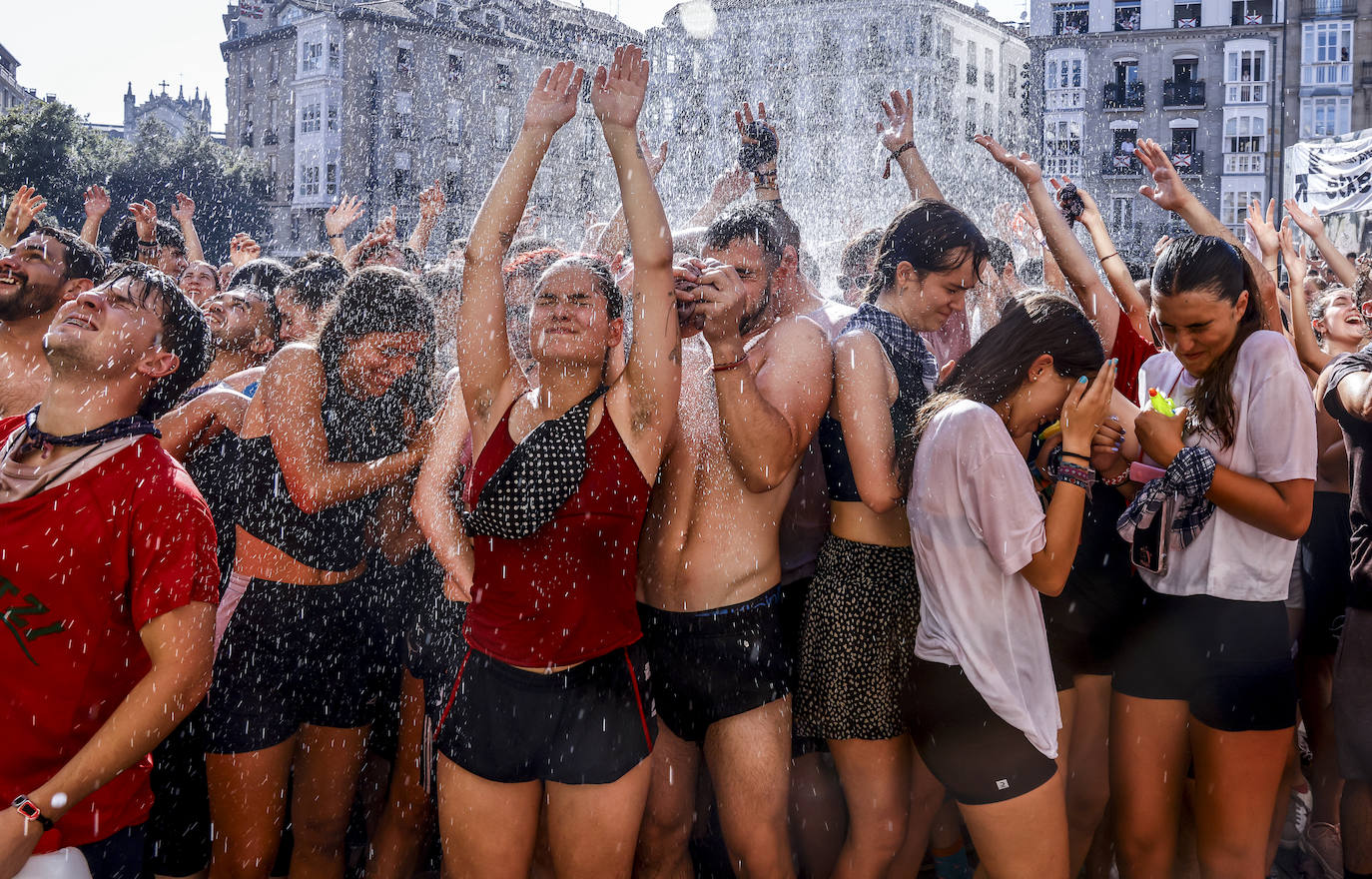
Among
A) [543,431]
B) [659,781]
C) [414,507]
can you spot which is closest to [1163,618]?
[659,781]

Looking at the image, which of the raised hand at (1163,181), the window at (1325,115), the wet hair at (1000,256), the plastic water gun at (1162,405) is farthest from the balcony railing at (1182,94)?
the plastic water gun at (1162,405)

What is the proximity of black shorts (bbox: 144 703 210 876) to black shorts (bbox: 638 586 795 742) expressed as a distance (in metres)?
1.55

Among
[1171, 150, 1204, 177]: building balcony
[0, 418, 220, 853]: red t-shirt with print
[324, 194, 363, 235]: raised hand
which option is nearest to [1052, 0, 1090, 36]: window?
[1171, 150, 1204, 177]: building balcony

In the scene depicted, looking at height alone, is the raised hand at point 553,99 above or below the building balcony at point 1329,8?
below

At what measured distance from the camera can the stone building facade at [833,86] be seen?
5003cm

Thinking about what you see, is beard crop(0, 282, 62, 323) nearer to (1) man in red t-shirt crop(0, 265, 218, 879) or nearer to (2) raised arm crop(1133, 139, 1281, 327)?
(1) man in red t-shirt crop(0, 265, 218, 879)

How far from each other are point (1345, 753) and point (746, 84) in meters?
53.6

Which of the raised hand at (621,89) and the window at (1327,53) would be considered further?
the window at (1327,53)

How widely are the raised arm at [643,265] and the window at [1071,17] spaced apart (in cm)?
4827

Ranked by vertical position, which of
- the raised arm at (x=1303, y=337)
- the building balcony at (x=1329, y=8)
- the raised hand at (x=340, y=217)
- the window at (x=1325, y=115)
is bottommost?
the raised arm at (x=1303, y=337)

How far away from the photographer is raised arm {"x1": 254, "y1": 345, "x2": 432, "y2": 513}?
10.5 feet

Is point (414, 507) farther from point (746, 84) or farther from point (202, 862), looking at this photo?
point (746, 84)

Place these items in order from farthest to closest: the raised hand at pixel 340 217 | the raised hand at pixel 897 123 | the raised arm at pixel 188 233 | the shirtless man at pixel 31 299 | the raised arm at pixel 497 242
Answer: the raised arm at pixel 188 233, the raised hand at pixel 340 217, the raised hand at pixel 897 123, the shirtless man at pixel 31 299, the raised arm at pixel 497 242

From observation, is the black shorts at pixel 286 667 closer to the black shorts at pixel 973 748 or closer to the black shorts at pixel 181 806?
the black shorts at pixel 181 806
